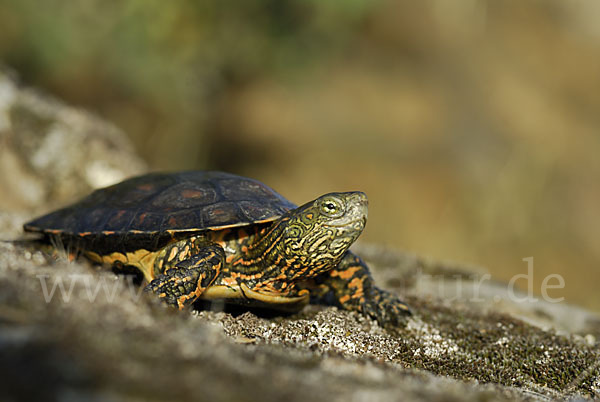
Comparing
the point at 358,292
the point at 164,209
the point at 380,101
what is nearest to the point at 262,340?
the point at 358,292

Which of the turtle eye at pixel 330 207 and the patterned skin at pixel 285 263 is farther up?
the turtle eye at pixel 330 207

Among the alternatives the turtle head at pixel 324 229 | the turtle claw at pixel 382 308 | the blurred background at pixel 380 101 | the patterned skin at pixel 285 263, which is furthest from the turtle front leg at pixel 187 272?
the blurred background at pixel 380 101

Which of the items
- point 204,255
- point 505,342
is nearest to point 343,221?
point 204,255

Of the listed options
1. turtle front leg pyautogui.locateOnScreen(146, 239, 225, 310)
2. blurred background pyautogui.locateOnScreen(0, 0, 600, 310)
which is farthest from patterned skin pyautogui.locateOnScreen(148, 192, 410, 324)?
blurred background pyautogui.locateOnScreen(0, 0, 600, 310)

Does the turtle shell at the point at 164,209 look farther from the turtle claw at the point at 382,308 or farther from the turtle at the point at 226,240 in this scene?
the turtle claw at the point at 382,308

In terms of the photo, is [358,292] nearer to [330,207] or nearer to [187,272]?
[330,207]

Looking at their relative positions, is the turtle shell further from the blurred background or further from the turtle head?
the blurred background

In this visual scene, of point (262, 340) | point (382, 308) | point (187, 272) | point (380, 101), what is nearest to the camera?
point (262, 340)
